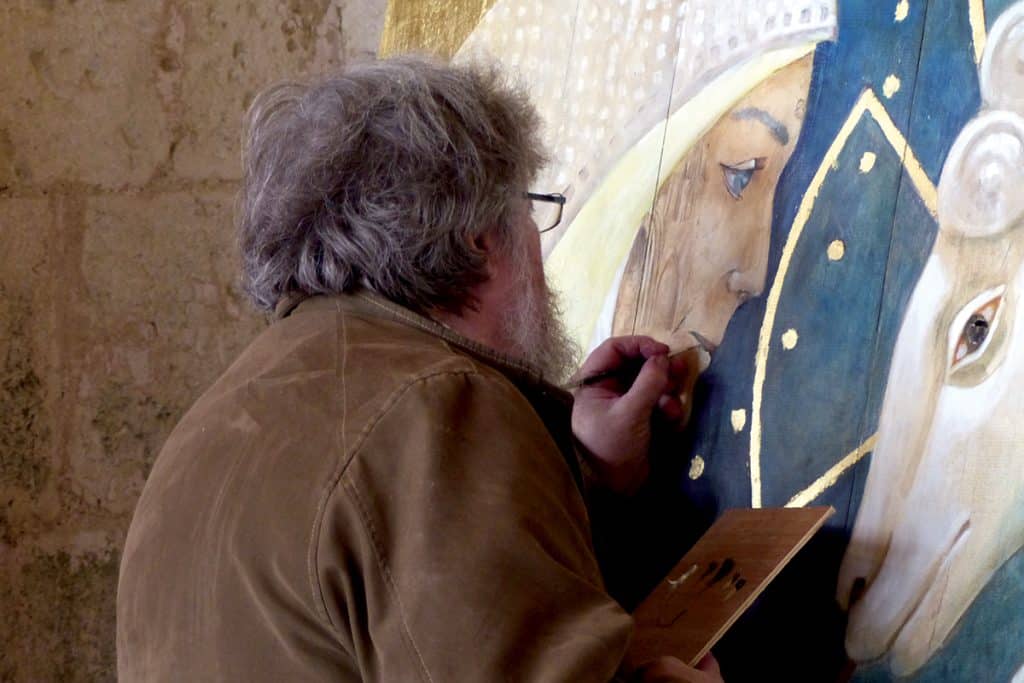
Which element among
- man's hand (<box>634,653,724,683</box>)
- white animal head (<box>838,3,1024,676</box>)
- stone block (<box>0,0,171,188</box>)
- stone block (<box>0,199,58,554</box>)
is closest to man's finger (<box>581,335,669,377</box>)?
white animal head (<box>838,3,1024,676</box>)

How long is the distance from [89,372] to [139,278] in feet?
0.82

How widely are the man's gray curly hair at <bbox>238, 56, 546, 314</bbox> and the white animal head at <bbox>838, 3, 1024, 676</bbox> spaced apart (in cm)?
50

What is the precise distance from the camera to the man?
3.57ft

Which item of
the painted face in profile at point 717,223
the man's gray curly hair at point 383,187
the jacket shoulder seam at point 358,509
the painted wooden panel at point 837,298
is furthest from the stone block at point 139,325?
the jacket shoulder seam at point 358,509

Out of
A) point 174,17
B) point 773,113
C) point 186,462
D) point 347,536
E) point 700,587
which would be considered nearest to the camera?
point 347,536

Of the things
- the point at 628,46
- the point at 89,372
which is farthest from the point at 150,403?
the point at 628,46

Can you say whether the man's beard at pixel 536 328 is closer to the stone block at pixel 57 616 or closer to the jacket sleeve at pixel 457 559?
the jacket sleeve at pixel 457 559

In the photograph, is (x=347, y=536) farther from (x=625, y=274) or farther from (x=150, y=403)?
(x=150, y=403)

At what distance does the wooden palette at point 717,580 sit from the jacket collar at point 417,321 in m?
0.26

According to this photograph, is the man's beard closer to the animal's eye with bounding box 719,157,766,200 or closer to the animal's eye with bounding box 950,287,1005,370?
the animal's eye with bounding box 719,157,766,200

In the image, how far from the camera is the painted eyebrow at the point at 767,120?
160 centimetres

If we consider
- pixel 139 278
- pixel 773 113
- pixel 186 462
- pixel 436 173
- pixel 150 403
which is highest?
pixel 773 113

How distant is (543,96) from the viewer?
2152 millimetres

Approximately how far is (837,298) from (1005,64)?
0.32 metres
